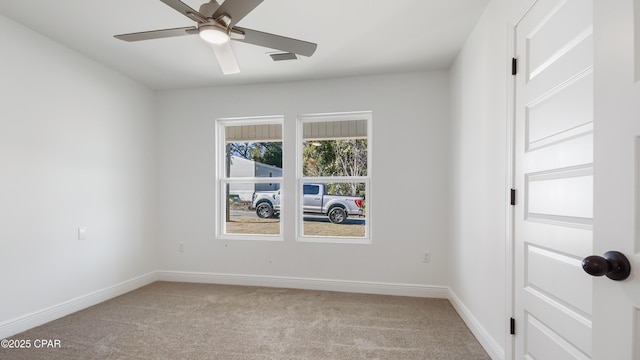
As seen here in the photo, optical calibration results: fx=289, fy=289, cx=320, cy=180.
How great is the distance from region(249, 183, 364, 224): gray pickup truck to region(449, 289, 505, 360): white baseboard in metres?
1.41

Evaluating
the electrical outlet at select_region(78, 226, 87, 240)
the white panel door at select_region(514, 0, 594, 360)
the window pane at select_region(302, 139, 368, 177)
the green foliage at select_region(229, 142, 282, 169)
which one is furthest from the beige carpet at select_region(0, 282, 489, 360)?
the green foliage at select_region(229, 142, 282, 169)

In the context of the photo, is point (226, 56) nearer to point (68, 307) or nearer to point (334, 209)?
point (334, 209)

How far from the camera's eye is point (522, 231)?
167 centimetres

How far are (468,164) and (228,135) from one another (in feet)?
9.78

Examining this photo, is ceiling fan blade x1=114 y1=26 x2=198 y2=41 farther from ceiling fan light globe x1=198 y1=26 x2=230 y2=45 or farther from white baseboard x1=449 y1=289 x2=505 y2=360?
white baseboard x1=449 y1=289 x2=505 y2=360

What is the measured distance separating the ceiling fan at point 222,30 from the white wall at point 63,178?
4.43 feet

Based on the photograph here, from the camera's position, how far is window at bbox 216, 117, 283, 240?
3.80m

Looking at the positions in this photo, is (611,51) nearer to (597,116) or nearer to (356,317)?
(597,116)

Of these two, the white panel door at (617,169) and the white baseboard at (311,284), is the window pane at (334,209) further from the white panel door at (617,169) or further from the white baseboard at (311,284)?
the white panel door at (617,169)

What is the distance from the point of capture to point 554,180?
1394 millimetres

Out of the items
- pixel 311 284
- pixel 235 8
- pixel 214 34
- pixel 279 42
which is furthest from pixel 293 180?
pixel 235 8

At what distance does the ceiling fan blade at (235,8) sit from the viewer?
1568 mm

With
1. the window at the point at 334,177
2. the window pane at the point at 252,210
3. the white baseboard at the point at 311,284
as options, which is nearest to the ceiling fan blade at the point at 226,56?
the window at the point at 334,177

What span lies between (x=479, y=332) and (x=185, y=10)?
3024 millimetres
